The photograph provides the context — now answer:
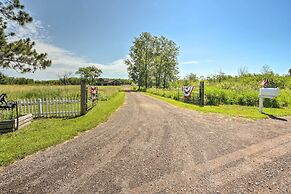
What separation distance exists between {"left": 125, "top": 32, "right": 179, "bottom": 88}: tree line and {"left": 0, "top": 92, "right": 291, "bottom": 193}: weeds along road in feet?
148

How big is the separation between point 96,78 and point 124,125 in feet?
307

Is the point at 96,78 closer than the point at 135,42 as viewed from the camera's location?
No

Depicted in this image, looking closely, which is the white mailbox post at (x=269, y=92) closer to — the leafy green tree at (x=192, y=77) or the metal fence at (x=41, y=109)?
the metal fence at (x=41, y=109)

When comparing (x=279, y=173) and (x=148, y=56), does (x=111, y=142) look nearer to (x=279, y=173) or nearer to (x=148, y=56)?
(x=279, y=173)

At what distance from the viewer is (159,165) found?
4055mm

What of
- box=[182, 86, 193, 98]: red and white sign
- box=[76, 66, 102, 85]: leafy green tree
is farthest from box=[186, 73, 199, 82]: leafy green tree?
box=[76, 66, 102, 85]: leafy green tree

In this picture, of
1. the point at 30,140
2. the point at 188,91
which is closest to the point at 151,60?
the point at 188,91

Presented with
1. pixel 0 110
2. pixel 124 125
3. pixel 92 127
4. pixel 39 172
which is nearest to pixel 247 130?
pixel 124 125

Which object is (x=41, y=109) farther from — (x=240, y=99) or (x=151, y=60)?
(x=151, y=60)

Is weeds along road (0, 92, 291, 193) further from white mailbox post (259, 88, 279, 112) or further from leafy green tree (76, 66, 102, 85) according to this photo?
leafy green tree (76, 66, 102, 85)

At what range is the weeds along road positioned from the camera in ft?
10.6

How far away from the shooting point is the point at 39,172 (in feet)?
12.5

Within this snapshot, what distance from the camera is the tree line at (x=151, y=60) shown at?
51.7m

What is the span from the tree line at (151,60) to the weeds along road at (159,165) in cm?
4507
